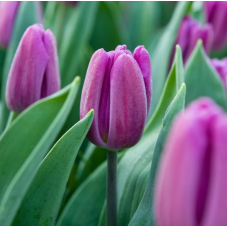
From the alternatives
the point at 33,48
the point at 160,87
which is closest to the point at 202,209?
the point at 33,48

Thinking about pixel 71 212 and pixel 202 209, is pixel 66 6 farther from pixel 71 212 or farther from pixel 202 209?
pixel 202 209

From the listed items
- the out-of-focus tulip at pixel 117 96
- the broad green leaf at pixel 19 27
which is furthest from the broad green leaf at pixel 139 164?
the broad green leaf at pixel 19 27

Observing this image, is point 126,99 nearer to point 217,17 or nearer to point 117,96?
point 117,96

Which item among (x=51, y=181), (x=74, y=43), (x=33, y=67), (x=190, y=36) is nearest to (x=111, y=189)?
(x=51, y=181)

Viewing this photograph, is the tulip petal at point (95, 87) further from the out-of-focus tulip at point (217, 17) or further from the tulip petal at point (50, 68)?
the out-of-focus tulip at point (217, 17)

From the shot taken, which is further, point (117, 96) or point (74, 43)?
point (74, 43)

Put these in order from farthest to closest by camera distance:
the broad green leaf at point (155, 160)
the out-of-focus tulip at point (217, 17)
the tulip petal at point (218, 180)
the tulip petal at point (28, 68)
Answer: the out-of-focus tulip at point (217, 17), the tulip petal at point (28, 68), the broad green leaf at point (155, 160), the tulip petal at point (218, 180)

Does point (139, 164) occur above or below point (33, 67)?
→ below
